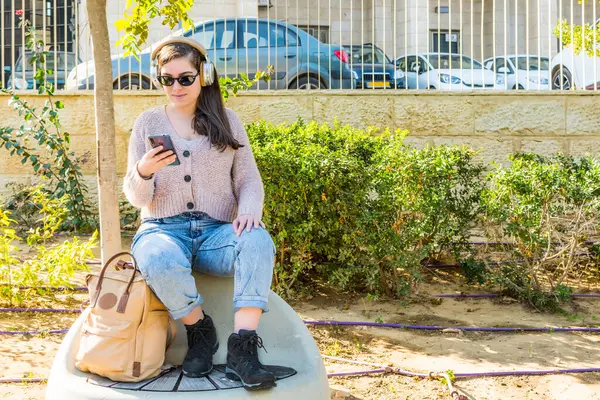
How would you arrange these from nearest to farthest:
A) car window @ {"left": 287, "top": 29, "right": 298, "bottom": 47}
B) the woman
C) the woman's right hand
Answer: the woman < the woman's right hand < car window @ {"left": 287, "top": 29, "right": 298, "bottom": 47}

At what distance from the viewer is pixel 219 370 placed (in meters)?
2.82

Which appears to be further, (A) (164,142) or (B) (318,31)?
(B) (318,31)

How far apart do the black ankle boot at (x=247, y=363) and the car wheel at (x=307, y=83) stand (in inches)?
202

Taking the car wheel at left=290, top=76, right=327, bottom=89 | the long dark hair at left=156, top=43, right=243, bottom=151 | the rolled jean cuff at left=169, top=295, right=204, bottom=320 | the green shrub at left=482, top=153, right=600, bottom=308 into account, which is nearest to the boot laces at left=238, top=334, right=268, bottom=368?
the rolled jean cuff at left=169, top=295, right=204, bottom=320

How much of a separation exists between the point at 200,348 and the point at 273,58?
518 centimetres

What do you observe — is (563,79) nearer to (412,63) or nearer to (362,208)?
(412,63)

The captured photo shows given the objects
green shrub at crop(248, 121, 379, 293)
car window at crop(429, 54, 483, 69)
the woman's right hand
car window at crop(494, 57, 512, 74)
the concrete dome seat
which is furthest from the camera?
car window at crop(494, 57, 512, 74)

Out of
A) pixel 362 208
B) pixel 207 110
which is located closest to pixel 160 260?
pixel 207 110

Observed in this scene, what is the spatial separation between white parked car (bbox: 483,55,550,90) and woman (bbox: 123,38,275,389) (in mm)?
5075

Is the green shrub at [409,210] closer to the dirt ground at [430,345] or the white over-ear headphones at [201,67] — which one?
the dirt ground at [430,345]

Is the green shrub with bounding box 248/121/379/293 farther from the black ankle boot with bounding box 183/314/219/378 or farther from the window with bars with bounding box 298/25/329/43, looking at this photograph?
the window with bars with bounding box 298/25/329/43

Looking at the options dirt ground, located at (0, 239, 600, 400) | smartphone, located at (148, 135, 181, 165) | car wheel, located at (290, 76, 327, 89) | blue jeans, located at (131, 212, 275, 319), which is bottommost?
dirt ground, located at (0, 239, 600, 400)

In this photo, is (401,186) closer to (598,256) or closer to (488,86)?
(598,256)

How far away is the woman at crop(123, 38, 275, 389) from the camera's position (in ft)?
9.02
